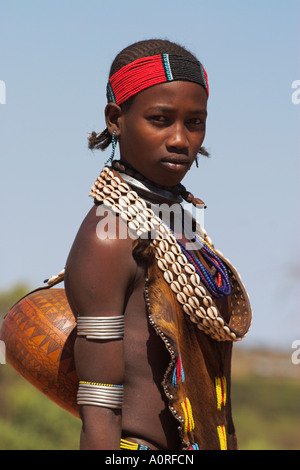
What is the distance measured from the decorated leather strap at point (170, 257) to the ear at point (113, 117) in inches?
10.5

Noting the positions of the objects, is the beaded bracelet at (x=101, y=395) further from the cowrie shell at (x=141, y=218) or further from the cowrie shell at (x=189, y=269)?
the cowrie shell at (x=141, y=218)

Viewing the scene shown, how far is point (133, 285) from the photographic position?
4.78 metres

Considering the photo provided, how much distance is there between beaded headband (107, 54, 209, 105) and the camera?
16.1ft

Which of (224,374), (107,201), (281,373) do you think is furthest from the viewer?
(281,373)

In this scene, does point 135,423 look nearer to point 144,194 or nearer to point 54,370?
point 54,370

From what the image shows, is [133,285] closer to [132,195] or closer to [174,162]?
[132,195]

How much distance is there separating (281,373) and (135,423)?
48949 millimetres

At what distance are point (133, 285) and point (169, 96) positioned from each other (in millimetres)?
1051

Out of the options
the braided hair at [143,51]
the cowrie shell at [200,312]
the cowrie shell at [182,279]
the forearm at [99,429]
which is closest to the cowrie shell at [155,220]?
the cowrie shell at [182,279]

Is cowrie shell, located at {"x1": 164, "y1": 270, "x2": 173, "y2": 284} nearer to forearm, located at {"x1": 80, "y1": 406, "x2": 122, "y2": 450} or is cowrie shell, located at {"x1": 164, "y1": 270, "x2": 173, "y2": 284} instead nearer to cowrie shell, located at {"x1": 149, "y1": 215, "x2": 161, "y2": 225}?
cowrie shell, located at {"x1": 149, "y1": 215, "x2": 161, "y2": 225}

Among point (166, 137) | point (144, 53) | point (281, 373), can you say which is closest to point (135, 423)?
point (166, 137)

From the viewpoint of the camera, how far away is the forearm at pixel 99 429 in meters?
4.53

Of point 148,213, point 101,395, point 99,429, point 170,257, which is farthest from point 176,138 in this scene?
point 99,429
